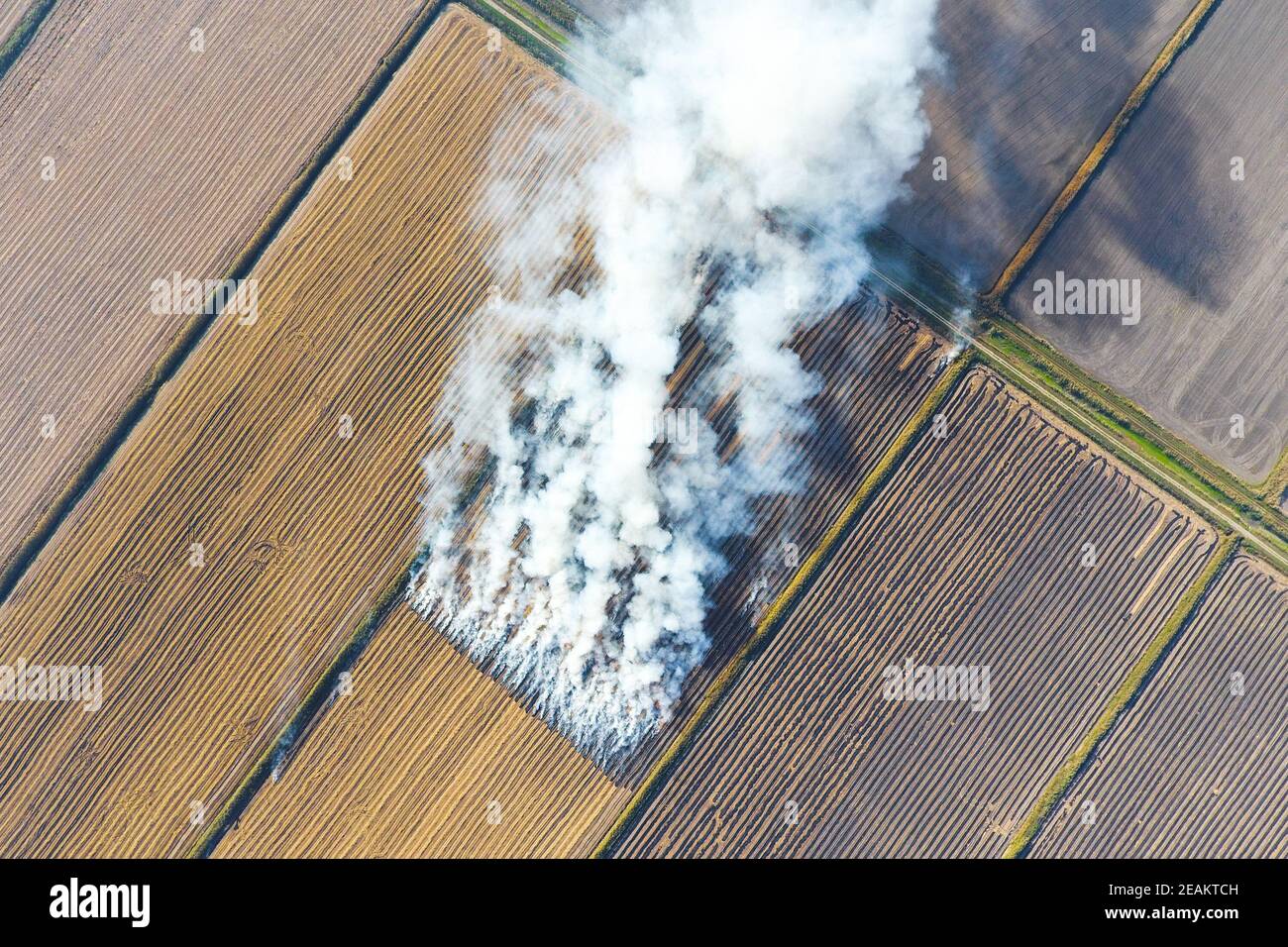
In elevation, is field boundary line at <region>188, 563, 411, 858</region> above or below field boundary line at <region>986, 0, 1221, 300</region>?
below

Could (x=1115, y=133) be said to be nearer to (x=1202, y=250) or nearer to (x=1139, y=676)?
(x=1202, y=250)

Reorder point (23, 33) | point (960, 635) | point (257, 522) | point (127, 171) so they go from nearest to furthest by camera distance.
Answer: point (960, 635) → point (257, 522) → point (127, 171) → point (23, 33)

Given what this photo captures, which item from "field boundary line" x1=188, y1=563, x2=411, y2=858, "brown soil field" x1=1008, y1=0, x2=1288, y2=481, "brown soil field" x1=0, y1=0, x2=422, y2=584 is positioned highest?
"brown soil field" x1=1008, y1=0, x2=1288, y2=481

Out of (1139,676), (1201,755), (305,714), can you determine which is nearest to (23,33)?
(305,714)

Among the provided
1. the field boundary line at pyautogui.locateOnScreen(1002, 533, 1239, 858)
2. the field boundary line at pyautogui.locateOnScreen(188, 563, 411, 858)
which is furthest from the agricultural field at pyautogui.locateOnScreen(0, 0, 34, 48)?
the field boundary line at pyautogui.locateOnScreen(1002, 533, 1239, 858)

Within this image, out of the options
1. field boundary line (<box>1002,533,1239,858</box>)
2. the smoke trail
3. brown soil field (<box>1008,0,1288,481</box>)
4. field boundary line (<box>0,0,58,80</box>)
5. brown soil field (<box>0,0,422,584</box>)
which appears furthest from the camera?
field boundary line (<box>0,0,58,80</box>)

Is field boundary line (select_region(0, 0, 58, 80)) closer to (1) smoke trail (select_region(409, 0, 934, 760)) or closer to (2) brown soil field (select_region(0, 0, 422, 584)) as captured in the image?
(2) brown soil field (select_region(0, 0, 422, 584))

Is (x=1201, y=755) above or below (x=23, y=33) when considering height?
above
